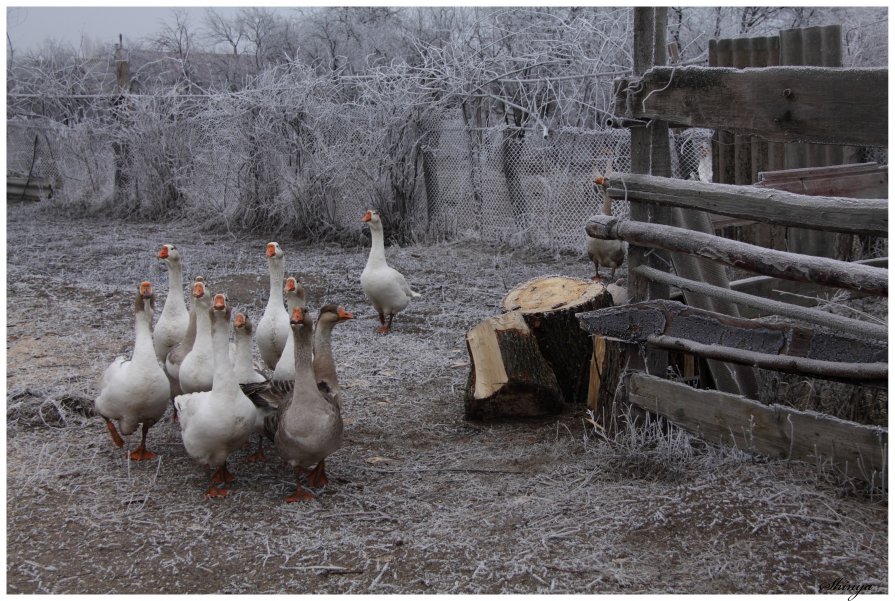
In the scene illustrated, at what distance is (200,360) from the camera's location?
4734 mm

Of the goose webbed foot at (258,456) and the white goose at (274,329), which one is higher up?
the white goose at (274,329)

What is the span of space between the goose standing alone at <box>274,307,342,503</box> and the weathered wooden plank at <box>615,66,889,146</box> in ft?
7.20

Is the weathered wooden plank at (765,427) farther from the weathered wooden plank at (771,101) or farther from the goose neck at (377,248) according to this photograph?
the goose neck at (377,248)

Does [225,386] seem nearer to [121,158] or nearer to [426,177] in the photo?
[426,177]

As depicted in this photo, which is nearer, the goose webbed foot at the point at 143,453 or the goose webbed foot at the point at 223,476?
the goose webbed foot at the point at 223,476

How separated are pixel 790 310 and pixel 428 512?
79.0 inches

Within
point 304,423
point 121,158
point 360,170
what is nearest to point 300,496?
point 304,423

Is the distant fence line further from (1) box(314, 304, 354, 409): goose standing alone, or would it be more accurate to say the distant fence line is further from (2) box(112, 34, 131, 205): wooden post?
(1) box(314, 304, 354, 409): goose standing alone

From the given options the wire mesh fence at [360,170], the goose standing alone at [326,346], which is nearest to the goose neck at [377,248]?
the goose standing alone at [326,346]

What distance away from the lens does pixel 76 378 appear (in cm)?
606

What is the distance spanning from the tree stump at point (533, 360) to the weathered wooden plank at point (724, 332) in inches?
25.0

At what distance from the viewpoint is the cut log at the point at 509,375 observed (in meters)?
5.12

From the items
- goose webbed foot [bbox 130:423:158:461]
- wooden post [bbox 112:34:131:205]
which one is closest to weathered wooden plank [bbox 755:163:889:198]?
goose webbed foot [bbox 130:423:158:461]

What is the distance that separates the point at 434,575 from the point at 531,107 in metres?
9.18
